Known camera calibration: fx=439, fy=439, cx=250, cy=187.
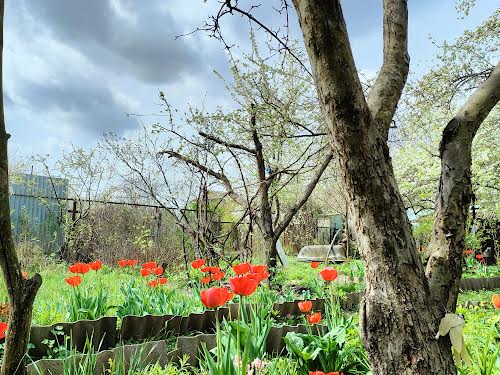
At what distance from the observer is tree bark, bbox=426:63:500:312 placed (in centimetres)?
158

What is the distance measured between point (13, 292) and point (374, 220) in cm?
119

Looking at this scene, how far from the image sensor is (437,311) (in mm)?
1483

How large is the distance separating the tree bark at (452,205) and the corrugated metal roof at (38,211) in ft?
32.3

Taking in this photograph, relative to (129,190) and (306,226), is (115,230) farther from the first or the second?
(306,226)

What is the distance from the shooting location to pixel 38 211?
42.2ft

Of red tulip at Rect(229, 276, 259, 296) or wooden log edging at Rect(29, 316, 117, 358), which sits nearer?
red tulip at Rect(229, 276, 259, 296)

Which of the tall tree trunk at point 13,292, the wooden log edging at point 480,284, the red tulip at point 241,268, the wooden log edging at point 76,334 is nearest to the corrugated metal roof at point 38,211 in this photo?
the wooden log edging at point 76,334

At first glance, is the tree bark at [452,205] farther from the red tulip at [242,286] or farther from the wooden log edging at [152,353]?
the wooden log edging at [152,353]

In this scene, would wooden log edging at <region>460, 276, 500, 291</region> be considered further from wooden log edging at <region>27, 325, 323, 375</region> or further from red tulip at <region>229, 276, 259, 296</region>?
red tulip at <region>229, 276, 259, 296</region>

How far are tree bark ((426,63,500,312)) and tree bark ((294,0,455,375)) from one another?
5.8 inches

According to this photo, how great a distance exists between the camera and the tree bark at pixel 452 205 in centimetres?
158

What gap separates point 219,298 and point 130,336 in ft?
4.93

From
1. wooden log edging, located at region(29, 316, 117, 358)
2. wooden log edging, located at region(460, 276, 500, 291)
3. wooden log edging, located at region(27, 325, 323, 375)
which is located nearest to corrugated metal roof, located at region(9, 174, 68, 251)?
wooden log edging, located at region(29, 316, 117, 358)

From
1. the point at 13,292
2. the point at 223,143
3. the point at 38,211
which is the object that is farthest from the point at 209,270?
the point at 38,211
